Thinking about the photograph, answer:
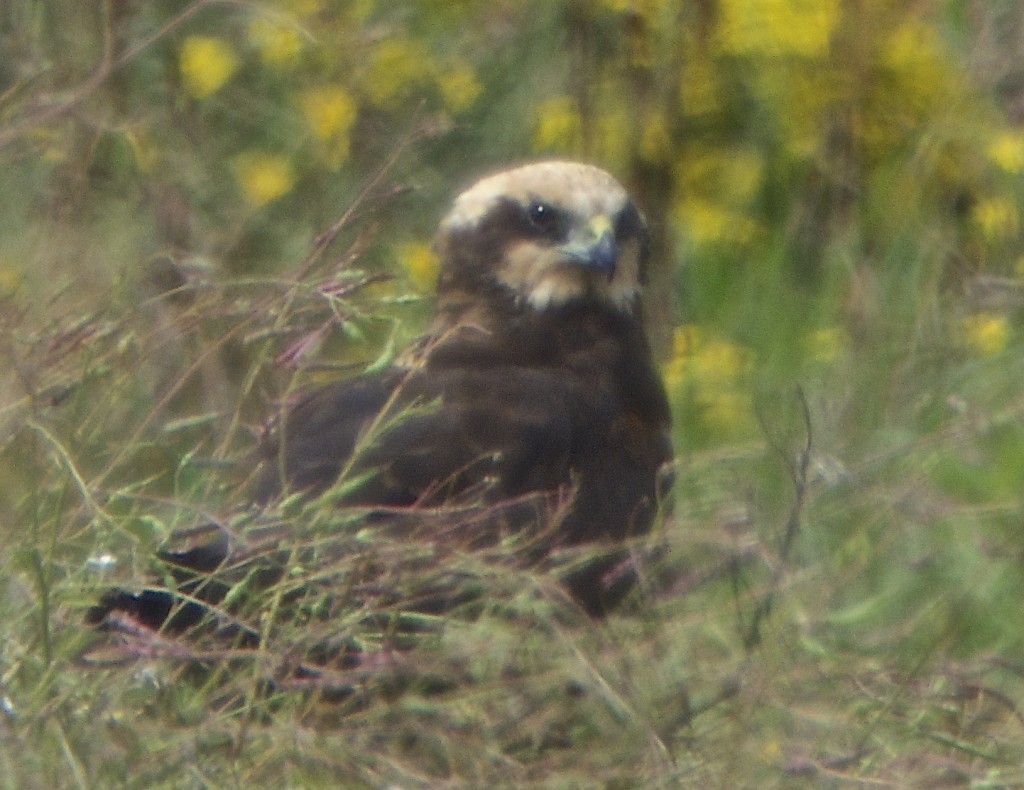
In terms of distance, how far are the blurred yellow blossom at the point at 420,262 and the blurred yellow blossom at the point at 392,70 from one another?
1.32 ft

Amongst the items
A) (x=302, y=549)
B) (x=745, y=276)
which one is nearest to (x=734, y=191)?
(x=745, y=276)

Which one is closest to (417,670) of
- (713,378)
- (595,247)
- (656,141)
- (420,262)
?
(595,247)

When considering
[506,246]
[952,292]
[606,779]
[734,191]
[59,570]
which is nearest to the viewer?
[606,779]

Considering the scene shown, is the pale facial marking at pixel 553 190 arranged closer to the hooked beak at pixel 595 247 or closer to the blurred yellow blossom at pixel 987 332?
the hooked beak at pixel 595 247

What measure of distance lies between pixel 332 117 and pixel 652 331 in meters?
0.95

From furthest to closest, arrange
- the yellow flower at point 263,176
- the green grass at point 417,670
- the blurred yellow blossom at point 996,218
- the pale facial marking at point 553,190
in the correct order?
the blurred yellow blossom at point 996,218
the yellow flower at point 263,176
the pale facial marking at point 553,190
the green grass at point 417,670

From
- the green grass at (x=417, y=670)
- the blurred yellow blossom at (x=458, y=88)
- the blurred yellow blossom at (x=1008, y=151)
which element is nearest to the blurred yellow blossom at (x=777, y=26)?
the blurred yellow blossom at (x=1008, y=151)

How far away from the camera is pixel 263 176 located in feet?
18.0

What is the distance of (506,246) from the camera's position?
14.7 ft

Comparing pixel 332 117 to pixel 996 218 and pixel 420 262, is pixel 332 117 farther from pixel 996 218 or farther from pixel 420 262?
pixel 996 218

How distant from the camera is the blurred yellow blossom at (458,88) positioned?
5598 millimetres

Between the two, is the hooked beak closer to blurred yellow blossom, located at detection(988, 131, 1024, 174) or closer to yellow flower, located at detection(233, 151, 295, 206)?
yellow flower, located at detection(233, 151, 295, 206)

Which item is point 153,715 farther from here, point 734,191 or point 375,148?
point 734,191

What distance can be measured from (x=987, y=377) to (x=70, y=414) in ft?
8.74
